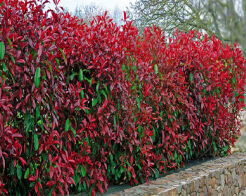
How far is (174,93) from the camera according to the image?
4.12 m

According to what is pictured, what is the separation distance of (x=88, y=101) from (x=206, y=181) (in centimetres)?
208

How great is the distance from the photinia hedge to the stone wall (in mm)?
201

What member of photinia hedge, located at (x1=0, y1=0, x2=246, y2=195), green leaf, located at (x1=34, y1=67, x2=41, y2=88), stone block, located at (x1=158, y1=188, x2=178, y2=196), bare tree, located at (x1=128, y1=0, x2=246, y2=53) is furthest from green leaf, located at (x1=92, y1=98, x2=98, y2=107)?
bare tree, located at (x1=128, y1=0, x2=246, y2=53)

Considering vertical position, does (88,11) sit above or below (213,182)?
above

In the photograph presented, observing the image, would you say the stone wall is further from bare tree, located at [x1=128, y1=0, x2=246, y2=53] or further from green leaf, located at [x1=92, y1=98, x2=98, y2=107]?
bare tree, located at [x1=128, y1=0, x2=246, y2=53]

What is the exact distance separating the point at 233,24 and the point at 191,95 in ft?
24.9

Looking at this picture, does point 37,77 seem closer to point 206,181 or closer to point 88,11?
point 206,181

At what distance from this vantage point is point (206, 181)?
13.4 ft

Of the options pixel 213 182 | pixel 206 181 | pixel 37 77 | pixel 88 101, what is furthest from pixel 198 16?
pixel 37 77

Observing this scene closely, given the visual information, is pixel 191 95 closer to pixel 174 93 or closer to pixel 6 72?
pixel 174 93

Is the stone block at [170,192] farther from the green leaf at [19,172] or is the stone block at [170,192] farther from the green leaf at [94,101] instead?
the green leaf at [19,172]

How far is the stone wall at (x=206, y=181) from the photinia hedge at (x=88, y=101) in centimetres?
20

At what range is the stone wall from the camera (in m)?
3.39

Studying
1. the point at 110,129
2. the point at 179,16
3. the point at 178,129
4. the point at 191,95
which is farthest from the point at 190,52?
the point at 179,16
